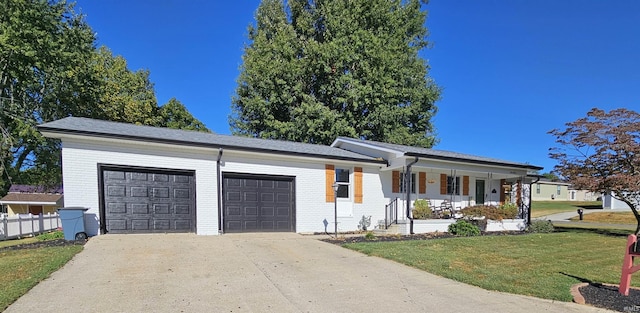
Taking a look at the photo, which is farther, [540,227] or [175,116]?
[175,116]

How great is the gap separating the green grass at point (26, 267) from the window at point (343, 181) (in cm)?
864

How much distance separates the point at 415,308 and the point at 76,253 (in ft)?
23.0

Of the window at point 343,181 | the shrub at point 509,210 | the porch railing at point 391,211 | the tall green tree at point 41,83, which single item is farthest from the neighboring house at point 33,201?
the shrub at point 509,210

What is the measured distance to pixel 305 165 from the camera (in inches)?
504

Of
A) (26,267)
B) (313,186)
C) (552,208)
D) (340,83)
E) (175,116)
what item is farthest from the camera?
(552,208)

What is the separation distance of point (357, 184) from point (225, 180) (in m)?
5.29

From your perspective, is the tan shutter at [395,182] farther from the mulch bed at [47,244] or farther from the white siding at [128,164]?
the mulch bed at [47,244]

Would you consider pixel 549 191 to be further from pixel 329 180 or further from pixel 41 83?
pixel 41 83

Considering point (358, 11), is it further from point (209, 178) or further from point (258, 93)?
point (209, 178)

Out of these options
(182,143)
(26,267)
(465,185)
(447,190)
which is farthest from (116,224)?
(465,185)

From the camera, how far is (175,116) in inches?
1302

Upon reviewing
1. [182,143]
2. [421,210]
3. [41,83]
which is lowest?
[421,210]

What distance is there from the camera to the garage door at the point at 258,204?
37.3 ft

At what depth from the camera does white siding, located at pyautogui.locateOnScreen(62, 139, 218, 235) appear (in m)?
9.10
